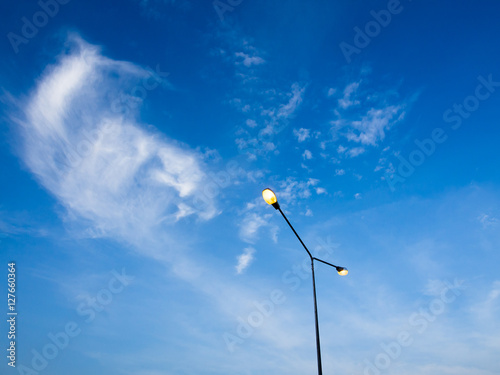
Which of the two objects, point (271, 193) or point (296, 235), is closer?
point (271, 193)

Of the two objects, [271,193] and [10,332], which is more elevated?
[271,193]

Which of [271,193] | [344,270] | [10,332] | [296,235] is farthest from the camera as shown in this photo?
[10,332]

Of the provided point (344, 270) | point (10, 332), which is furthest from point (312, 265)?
point (10, 332)

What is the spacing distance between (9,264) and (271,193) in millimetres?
20205

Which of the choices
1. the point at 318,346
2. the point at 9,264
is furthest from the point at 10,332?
the point at 318,346

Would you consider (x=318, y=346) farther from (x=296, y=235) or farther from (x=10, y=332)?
(x=10, y=332)

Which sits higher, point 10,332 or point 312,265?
point 312,265

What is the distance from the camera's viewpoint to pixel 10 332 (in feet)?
60.9

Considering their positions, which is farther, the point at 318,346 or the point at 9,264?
the point at 9,264

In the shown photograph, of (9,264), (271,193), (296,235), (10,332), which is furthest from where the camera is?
(10,332)

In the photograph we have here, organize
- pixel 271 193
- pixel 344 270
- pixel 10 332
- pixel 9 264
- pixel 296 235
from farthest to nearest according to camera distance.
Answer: pixel 10 332
pixel 9 264
pixel 344 270
pixel 296 235
pixel 271 193

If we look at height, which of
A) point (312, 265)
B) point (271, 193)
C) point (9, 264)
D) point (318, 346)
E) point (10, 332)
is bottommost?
point (318, 346)

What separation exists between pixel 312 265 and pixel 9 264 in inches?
799

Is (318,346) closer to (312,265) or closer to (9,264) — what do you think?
(312,265)
